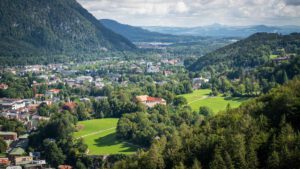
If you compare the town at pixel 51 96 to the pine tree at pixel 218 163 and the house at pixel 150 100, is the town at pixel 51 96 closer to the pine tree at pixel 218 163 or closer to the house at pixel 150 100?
the house at pixel 150 100

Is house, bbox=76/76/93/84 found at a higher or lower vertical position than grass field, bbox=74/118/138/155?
higher

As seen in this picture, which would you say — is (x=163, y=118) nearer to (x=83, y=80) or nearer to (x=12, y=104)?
(x=12, y=104)

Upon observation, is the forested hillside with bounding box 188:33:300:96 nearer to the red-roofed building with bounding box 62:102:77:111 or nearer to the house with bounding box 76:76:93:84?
the red-roofed building with bounding box 62:102:77:111

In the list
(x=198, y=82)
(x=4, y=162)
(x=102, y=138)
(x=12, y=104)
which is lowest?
(x=4, y=162)

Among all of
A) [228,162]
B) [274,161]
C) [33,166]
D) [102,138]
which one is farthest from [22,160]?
[274,161]

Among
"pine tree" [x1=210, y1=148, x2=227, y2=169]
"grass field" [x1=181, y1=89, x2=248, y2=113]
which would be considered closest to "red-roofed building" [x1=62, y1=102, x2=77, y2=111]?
"grass field" [x1=181, y1=89, x2=248, y2=113]

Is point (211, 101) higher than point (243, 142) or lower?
lower
